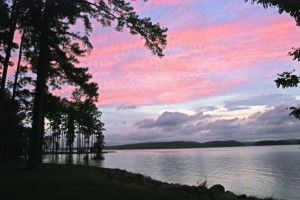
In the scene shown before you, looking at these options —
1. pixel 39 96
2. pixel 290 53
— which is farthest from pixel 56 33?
pixel 290 53

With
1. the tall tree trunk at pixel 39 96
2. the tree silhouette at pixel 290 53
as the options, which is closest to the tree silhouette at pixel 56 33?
the tall tree trunk at pixel 39 96

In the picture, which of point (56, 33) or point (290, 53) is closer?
point (290, 53)

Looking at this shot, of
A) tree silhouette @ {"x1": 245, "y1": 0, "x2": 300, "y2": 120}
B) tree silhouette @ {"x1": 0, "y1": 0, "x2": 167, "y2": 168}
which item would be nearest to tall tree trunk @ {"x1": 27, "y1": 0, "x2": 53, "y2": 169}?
tree silhouette @ {"x1": 0, "y1": 0, "x2": 167, "y2": 168}

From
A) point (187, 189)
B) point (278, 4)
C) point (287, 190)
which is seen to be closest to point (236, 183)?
point (287, 190)

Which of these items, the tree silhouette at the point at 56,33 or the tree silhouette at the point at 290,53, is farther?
the tree silhouette at the point at 56,33

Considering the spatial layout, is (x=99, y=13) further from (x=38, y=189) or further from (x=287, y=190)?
(x=287, y=190)

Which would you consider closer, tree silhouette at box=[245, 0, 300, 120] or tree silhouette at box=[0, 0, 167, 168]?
tree silhouette at box=[245, 0, 300, 120]

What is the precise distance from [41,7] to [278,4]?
15.2 meters

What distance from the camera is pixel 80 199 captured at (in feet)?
34.9

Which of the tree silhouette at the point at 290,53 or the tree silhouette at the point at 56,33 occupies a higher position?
the tree silhouette at the point at 56,33

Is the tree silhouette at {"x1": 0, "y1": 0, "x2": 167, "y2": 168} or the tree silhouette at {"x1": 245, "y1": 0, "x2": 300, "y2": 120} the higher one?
the tree silhouette at {"x1": 0, "y1": 0, "x2": 167, "y2": 168}

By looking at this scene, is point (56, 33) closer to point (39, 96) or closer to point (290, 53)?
point (39, 96)

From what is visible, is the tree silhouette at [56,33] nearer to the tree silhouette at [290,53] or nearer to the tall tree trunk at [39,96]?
the tall tree trunk at [39,96]

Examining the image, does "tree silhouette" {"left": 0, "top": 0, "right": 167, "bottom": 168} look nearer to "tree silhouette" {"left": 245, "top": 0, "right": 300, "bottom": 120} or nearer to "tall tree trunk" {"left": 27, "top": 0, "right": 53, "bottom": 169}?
"tall tree trunk" {"left": 27, "top": 0, "right": 53, "bottom": 169}
